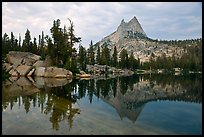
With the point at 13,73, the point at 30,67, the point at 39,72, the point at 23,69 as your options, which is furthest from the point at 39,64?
the point at 13,73

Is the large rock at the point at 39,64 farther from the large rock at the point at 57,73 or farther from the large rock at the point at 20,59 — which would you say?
the large rock at the point at 57,73

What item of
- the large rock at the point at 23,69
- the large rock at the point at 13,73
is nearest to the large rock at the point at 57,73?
the large rock at the point at 23,69

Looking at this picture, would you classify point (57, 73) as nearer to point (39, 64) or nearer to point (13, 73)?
point (39, 64)

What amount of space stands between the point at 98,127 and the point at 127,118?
3.80m

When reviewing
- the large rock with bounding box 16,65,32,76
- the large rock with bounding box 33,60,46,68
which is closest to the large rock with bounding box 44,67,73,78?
the large rock with bounding box 33,60,46,68

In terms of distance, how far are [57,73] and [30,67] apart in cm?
909

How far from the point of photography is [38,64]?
6712cm

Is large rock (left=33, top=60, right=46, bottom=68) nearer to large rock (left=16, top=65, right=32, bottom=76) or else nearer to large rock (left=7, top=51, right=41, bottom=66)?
large rock (left=7, top=51, right=41, bottom=66)

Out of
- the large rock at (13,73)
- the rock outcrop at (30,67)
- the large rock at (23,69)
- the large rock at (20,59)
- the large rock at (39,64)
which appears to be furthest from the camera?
the large rock at (39,64)

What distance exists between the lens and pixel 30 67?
6612 cm

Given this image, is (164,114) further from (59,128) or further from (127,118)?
(59,128)

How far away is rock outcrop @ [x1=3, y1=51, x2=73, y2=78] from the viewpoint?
6209cm

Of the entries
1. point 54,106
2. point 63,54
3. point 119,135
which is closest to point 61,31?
point 63,54

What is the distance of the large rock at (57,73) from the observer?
61.2 metres
